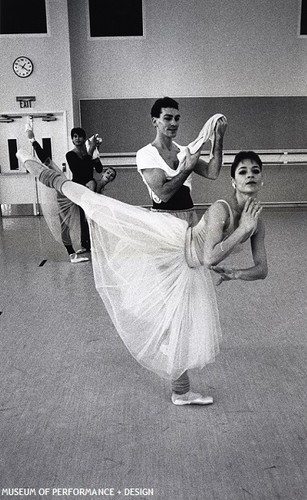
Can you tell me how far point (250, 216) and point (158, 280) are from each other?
615 mm

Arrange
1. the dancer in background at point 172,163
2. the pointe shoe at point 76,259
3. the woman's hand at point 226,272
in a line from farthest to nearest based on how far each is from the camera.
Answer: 1. the pointe shoe at point 76,259
2. the dancer in background at point 172,163
3. the woman's hand at point 226,272

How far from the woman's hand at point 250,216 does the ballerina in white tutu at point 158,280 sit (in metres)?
0.14

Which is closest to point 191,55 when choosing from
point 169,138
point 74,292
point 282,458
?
point 74,292

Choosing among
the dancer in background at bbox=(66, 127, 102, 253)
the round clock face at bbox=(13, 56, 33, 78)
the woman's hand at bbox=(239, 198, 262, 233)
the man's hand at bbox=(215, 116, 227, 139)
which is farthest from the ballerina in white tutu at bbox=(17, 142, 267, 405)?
the round clock face at bbox=(13, 56, 33, 78)

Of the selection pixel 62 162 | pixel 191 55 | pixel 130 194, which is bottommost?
pixel 130 194

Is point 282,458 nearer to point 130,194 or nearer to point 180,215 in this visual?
point 180,215

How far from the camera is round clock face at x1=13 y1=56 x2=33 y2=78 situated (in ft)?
28.3

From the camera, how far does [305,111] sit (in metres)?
9.13

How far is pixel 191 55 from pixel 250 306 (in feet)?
20.1

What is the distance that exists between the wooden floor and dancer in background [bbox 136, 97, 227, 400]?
0.31 metres

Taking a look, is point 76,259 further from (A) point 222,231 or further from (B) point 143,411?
(A) point 222,231

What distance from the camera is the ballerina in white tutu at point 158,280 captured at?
245 cm

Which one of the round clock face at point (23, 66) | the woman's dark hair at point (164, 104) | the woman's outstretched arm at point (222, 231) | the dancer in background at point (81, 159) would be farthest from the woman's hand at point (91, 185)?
the round clock face at point (23, 66)

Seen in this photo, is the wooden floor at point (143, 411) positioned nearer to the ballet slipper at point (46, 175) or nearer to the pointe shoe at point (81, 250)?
the ballet slipper at point (46, 175)
